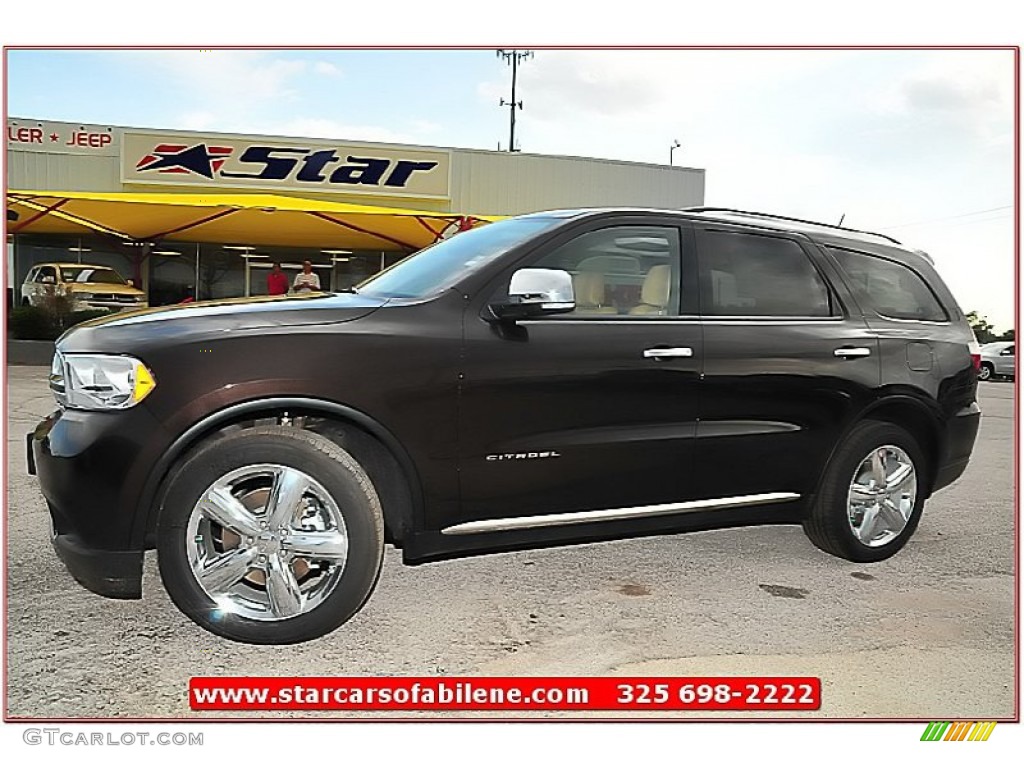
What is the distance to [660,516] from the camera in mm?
3742

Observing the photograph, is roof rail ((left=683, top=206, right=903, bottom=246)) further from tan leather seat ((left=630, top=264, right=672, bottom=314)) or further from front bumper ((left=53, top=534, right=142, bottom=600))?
front bumper ((left=53, top=534, right=142, bottom=600))

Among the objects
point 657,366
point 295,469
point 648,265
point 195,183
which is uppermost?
point 195,183

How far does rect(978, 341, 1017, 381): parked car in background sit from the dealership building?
148 cm

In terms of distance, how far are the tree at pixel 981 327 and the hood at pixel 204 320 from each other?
274cm

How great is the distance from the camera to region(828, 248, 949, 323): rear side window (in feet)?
14.4

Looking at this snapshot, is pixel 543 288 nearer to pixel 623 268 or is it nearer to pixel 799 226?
pixel 623 268

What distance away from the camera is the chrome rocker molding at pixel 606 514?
3402 mm

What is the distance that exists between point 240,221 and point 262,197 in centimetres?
17

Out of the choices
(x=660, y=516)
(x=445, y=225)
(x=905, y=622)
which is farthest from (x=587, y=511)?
(x=445, y=225)

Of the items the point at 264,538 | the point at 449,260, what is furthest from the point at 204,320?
the point at 449,260

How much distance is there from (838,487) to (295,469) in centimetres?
252

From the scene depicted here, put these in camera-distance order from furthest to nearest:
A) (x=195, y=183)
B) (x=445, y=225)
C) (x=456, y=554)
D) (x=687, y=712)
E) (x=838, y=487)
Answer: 1. (x=445, y=225)
2. (x=195, y=183)
3. (x=838, y=487)
4. (x=456, y=554)
5. (x=687, y=712)

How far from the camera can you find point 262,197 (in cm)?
482

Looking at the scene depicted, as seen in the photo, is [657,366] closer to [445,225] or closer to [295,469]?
[295,469]
